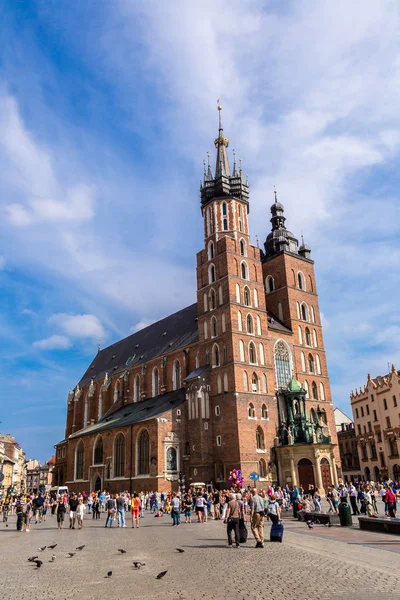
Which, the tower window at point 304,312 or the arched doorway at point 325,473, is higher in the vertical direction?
the tower window at point 304,312

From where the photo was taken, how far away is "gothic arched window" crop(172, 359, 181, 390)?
48.7m

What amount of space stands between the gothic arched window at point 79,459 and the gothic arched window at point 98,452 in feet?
9.61

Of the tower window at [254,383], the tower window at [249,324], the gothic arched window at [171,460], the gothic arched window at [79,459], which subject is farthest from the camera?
the gothic arched window at [79,459]

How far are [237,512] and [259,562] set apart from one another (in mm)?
2851

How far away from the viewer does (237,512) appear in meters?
13.9

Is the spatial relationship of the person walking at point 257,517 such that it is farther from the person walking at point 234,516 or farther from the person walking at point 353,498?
the person walking at point 353,498

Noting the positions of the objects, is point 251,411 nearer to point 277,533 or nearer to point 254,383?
point 254,383

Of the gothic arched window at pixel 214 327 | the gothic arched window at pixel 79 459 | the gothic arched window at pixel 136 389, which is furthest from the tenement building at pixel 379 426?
the gothic arched window at pixel 79 459

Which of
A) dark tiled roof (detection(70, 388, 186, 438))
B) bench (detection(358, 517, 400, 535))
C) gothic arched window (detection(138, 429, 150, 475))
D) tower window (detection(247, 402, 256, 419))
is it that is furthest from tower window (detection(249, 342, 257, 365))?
bench (detection(358, 517, 400, 535))

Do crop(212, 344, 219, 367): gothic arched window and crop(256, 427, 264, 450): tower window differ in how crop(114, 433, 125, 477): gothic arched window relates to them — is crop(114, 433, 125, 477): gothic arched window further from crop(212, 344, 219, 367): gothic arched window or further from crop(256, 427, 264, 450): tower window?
crop(256, 427, 264, 450): tower window

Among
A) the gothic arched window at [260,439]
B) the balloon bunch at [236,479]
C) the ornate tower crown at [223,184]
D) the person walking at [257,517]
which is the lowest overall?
the person walking at [257,517]

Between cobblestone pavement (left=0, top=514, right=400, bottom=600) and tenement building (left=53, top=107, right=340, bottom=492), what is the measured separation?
21.9 metres

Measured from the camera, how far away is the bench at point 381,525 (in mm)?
15969

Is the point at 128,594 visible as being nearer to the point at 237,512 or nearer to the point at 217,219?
the point at 237,512
